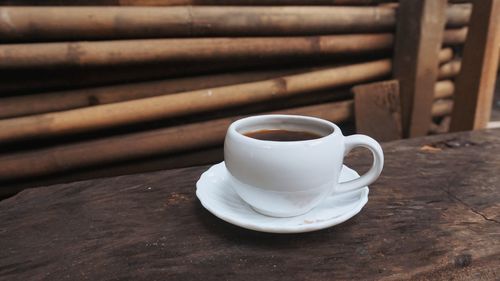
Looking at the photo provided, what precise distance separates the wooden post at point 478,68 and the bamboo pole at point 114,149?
0.62m

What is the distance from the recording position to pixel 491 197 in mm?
659

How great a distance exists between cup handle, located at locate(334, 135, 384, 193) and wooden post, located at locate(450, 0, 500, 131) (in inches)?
45.4

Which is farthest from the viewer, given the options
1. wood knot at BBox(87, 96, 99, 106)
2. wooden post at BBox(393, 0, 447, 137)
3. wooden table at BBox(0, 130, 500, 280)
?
wooden post at BBox(393, 0, 447, 137)

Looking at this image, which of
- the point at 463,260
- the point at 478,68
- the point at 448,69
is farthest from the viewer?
the point at 448,69

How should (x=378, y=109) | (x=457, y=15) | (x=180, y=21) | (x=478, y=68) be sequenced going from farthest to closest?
(x=457, y=15)
(x=378, y=109)
(x=478, y=68)
(x=180, y=21)

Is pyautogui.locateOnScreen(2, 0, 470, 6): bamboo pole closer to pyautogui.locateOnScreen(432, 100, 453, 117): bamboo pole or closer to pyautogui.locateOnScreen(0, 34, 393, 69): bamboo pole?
pyautogui.locateOnScreen(0, 34, 393, 69): bamboo pole

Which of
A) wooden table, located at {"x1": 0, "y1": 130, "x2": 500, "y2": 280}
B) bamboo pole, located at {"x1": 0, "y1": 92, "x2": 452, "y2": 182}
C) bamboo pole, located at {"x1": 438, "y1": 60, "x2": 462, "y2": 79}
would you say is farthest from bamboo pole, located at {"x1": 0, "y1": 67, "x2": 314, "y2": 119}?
bamboo pole, located at {"x1": 438, "y1": 60, "x2": 462, "y2": 79}

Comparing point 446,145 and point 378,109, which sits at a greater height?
point 446,145

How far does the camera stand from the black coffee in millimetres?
578

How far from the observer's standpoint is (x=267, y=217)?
53cm

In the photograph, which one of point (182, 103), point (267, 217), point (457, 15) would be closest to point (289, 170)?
point (267, 217)

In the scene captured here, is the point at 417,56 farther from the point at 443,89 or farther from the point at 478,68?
the point at 443,89

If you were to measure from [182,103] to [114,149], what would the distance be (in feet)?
0.93

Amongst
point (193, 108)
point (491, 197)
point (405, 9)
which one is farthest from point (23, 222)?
point (405, 9)
